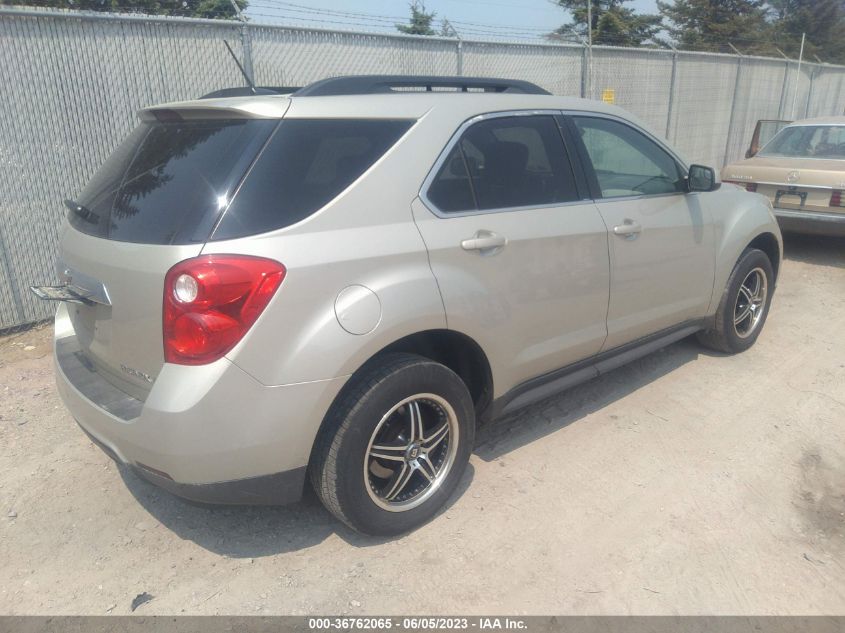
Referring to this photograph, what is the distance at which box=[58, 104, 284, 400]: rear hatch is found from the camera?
94.4 inches

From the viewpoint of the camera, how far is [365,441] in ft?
8.66

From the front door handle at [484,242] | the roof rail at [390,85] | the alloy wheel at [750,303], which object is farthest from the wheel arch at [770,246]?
the front door handle at [484,242]

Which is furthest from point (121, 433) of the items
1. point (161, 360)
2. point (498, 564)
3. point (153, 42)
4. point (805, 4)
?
point (805, 4)

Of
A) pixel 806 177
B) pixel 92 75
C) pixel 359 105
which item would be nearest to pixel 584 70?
pixel 806 177

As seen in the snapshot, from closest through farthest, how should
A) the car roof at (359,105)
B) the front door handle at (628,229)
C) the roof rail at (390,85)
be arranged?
the car roof at (359,105), the roof rail at (390,85), the front door handle at (628,229)

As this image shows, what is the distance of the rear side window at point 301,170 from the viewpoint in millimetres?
2406

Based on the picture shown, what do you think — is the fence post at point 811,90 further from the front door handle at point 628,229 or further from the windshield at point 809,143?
Answer: the front door handle at point 628,229

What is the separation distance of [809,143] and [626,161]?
5.28 metres

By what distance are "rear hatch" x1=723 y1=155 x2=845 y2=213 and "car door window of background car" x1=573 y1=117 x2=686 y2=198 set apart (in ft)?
12.2

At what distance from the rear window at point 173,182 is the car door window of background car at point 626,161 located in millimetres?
1938

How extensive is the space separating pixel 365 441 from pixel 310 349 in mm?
479

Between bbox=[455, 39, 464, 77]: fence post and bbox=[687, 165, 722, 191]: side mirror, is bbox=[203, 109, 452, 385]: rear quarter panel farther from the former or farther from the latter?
bbox=[455, 39, 464, 77]: fence post

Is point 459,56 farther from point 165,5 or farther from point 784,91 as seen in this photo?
point 165,5

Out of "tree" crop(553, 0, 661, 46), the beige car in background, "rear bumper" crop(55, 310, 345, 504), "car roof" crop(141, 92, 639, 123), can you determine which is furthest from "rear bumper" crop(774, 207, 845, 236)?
"tree" crop(553, 0, 661, 46)
